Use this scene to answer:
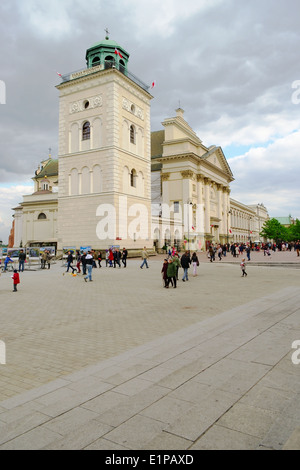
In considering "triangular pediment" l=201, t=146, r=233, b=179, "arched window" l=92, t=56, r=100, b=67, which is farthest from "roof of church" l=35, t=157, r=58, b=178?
"arched window" l=92, t=56, r=100, b=67

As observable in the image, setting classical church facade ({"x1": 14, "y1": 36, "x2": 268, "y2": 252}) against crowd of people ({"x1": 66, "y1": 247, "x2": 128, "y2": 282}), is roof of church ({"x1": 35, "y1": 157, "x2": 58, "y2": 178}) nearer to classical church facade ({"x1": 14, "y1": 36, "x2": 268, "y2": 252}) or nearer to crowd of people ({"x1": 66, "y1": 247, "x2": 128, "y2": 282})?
classical church facade ({"x1": 14, "y1": 36, "x2": 268, "y2": 252})

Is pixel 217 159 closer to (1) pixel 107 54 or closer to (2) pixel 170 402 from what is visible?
(1) pixel 107 54

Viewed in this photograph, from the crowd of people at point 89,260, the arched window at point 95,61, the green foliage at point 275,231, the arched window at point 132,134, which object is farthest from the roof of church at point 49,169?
the green foliage at point 275,231

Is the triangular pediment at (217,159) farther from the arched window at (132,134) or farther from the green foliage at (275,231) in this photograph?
the green foliage at (275,231)

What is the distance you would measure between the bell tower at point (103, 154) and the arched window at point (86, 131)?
111mm

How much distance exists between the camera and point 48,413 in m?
3.55

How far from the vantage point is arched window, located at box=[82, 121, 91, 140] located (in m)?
36.2

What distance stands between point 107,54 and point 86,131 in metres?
9.16

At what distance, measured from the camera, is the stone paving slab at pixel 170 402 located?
3.02m

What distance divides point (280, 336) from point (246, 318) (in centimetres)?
169

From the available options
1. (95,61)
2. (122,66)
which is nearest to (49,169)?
(95,61)

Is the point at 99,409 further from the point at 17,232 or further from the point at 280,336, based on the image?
the point at 17,232
